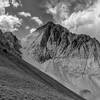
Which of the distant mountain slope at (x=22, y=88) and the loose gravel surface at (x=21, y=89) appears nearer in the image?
the loose gravel surface at (x=21, y=89)

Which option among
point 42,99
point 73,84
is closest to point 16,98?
point 42,99

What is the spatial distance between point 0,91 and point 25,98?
2139mm

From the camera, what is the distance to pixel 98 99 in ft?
573

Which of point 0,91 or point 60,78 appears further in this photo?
point 60,78

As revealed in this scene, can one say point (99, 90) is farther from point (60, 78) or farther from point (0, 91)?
point (0, 91)

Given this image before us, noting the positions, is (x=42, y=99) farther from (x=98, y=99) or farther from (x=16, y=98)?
(x=98, y=99)

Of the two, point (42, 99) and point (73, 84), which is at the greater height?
point (73, 84)

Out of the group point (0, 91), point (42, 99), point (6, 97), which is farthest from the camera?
point (42, 99)

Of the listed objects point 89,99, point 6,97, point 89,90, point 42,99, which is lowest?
point 6,97

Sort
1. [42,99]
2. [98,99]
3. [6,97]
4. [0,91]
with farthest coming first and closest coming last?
[98,99], [42,99], [0,91], [6,97]

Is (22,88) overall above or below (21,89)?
above

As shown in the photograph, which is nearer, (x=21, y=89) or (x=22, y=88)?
(x=21, y=89)

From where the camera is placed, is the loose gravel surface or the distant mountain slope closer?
the loose gravel surface

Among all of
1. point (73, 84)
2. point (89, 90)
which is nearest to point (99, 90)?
point (89, 90)
